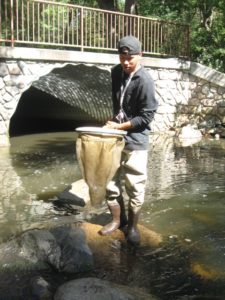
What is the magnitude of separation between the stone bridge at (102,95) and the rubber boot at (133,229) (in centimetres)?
750

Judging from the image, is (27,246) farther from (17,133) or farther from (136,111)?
(17,133)

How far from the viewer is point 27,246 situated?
177 inches

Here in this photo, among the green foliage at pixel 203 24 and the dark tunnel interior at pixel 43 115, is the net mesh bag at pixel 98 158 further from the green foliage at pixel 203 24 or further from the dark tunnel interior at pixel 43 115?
the green foliage at pixel 203 24

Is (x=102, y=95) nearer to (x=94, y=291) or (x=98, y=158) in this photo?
(x=98, y=158)

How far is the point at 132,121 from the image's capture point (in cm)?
458

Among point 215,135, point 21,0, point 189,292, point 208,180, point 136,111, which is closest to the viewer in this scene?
point 189,292

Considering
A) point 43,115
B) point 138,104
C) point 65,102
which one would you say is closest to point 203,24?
point 65,102

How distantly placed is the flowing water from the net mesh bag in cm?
74

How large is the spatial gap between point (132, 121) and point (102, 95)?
11.0m

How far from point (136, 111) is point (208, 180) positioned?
385cm

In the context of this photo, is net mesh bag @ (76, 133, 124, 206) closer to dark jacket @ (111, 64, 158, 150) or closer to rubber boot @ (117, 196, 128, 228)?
dark jacket @ (111, 64, 158, 150)

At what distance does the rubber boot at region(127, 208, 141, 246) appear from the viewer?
16.1ft

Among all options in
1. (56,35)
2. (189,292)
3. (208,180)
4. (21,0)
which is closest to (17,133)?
(56,35)

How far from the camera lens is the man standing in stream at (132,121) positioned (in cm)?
454
